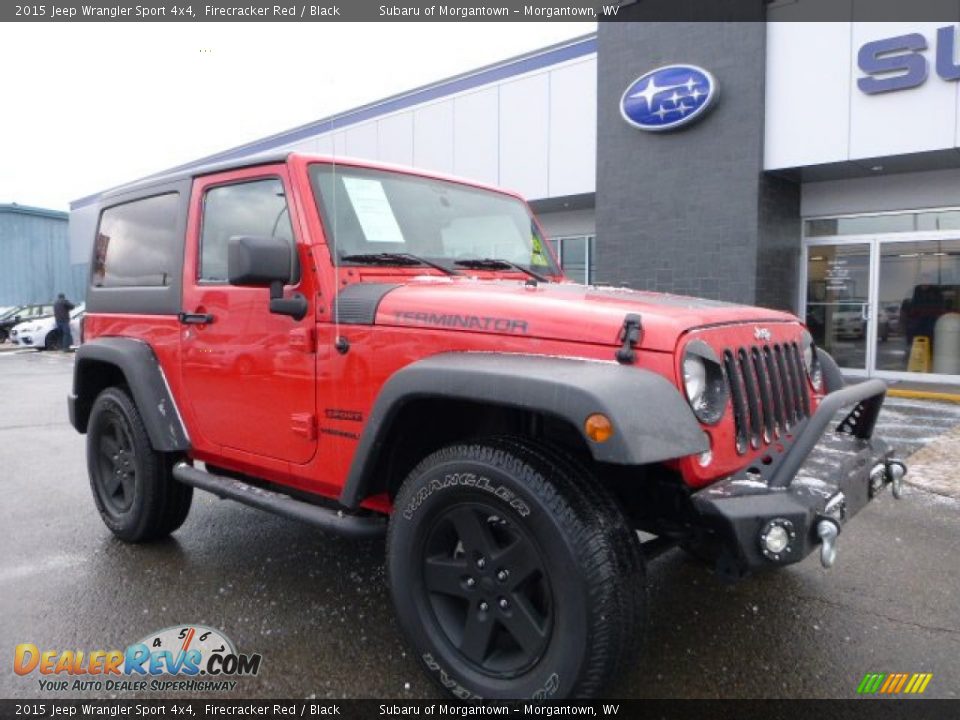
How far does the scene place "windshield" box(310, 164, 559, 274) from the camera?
3.13 meters

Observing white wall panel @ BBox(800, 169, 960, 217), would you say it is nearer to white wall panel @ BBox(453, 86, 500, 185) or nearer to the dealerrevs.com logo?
white wall panel @ BBox(453, 86, 500, 185)

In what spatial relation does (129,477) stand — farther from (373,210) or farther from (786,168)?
(786,168)

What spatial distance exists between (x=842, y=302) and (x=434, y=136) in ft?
27.8

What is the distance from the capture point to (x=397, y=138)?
16.0 m

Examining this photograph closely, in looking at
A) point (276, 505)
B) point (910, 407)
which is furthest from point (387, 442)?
point (910, 407)

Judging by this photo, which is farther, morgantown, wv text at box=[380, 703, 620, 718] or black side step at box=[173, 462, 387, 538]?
black side step at box=[173, 462, 387, 538]

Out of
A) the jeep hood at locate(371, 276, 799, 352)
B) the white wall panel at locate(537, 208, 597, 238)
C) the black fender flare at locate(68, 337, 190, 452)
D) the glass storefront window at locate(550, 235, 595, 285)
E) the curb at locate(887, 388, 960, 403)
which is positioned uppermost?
the white wall panel at locate(537, 208, 597, 238)

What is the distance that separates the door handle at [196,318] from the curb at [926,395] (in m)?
8.95

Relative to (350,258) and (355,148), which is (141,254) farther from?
(355,148)

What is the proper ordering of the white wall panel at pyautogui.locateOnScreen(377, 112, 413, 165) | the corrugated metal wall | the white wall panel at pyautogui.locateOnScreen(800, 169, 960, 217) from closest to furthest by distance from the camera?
the white wall panel at pyautogui.locateOnScreen(800, 169, 960, 217) → the white wall panel at pyautogui.locateOnScreen(377, 112, 413, 165) → the corrugated metal wall

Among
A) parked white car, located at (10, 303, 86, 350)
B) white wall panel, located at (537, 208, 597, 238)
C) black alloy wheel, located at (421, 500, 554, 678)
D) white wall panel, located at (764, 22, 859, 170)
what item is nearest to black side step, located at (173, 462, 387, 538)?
black alloy wheel, located at (421, 500, 554, 678)

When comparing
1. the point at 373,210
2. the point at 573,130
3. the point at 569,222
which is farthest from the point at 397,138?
the point at 373,210

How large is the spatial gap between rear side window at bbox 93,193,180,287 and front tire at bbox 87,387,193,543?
67cm

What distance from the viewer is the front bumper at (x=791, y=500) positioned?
2164mm
